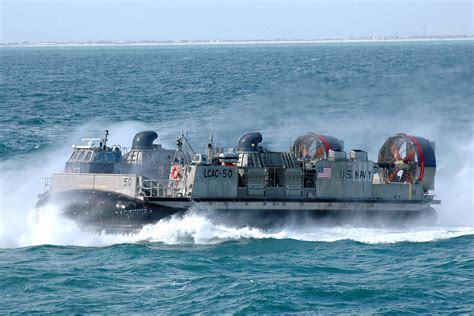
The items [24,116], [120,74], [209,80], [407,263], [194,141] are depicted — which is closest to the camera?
[407,263]

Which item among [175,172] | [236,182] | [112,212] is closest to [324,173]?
[236,182]

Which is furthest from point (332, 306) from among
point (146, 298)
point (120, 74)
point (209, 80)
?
point (120, 74)

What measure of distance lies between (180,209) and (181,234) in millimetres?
1246

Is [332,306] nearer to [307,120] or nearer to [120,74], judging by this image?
[307,120]

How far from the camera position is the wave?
40906 mm

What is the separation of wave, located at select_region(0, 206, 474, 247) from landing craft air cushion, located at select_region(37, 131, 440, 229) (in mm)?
517

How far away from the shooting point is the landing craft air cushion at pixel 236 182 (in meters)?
42.0

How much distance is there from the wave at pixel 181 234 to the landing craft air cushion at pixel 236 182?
517 mm

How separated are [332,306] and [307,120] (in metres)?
43.9

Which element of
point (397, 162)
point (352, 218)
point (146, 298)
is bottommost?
point (146, 298)

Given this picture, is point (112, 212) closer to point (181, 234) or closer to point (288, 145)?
point (181, 234)

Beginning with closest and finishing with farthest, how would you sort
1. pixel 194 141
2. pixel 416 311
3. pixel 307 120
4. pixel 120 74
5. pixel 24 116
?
1. pixel 416 311
2. pixel 194 141
3. pixel 307 120
4. pixel 24 116
5. pixel 120 74

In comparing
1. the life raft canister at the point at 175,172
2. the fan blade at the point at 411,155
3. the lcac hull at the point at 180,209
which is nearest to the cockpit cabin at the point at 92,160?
the lcac hull at the point at 180,209

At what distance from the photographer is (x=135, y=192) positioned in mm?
42406
